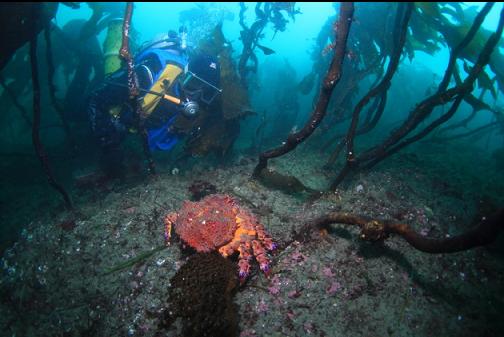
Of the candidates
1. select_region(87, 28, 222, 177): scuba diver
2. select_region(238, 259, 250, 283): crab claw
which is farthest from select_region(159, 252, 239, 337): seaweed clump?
select_region(87, 28, 222, 177): scuba diver

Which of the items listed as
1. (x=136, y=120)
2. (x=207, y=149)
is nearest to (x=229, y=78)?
(x=207, y=149)

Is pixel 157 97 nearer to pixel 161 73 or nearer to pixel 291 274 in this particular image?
pixel 161 73

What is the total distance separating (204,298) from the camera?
2.85 metres

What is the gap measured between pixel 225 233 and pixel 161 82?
3.66m

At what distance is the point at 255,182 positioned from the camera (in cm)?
509

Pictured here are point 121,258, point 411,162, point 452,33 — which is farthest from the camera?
point 452,33

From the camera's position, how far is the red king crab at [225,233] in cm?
332

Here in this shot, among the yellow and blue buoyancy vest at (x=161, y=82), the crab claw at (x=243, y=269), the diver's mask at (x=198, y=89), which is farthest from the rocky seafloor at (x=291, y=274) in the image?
the diver's mask at (x=198, y=89)

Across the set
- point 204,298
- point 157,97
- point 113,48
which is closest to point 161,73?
point 157,97

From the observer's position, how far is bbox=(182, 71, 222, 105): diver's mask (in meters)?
5.68

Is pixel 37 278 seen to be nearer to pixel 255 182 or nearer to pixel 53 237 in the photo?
pixel 53 237

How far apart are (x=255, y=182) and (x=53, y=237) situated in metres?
3.24

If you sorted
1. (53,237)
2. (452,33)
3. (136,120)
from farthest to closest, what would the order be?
(452,33), (136,120), (53,237)

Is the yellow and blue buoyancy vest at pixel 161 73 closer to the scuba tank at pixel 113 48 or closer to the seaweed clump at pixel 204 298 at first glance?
the scuba tank at pixel 113 48
